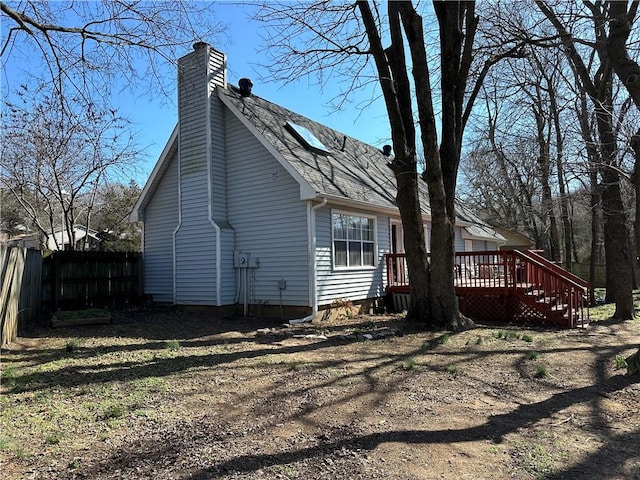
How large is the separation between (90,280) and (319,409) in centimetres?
970

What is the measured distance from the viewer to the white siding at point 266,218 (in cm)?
1061

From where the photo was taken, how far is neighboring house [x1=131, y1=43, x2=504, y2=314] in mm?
10641

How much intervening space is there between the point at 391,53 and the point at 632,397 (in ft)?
25.5

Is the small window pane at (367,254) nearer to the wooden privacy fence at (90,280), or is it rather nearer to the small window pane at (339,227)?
the small window pane at (339,227)

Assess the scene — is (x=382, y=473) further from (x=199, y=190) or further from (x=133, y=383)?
(x=199, y=190)

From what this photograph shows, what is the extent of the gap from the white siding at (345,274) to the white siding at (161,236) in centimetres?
470

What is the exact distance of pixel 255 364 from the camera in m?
6.25

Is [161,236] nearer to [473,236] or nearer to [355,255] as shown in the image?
[355,255]

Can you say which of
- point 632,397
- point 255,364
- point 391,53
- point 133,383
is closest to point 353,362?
point 255,364

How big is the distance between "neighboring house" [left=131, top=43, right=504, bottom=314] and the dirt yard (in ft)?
10.4

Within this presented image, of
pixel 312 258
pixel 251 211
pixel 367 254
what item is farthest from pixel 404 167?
pixel 251 211

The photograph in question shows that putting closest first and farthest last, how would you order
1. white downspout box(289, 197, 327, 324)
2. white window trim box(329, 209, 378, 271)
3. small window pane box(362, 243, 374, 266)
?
1. white downspout box(289, 197, 327, 324)
2. white window trim box(329, 209, 378, 271)
3. small window pane box(362, 243, 374, 266)

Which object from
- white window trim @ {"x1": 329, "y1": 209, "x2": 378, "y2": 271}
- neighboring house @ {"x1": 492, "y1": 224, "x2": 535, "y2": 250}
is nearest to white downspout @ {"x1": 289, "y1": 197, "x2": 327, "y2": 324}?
white window trim @ {"x1": 329, "y1": 209, "x2": 378, "y2": 271}

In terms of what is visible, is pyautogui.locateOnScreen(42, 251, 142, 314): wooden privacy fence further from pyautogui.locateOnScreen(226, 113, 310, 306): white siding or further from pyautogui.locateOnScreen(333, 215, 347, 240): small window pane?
pyautogui.locateOnScreen(333, 215, 347, 240): small window pane
